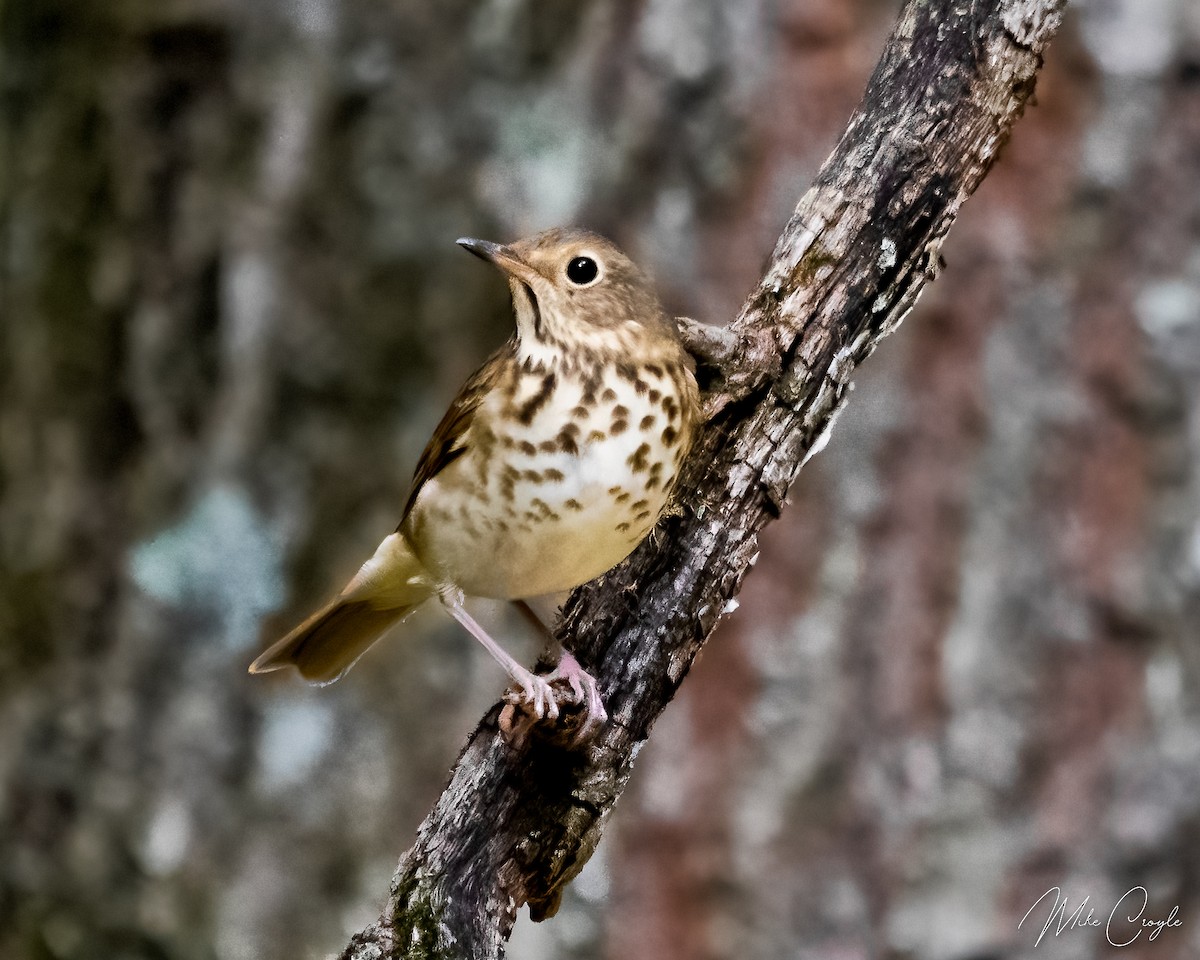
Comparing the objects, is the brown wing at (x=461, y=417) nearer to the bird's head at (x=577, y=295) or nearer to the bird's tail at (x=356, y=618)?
the bird's head at (x=577, y=295)

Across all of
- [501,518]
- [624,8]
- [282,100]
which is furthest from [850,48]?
[501,518]

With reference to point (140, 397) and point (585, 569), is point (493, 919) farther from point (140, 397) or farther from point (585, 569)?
point (140, 397)

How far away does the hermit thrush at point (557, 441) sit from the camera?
1854 mm

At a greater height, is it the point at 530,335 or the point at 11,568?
the point at 11,568

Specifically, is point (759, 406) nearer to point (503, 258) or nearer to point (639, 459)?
point (639, 459)

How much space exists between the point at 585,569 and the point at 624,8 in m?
2.10

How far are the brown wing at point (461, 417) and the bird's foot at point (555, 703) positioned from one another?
36 centimetres

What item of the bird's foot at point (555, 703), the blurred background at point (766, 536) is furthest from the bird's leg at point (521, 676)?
the blurred background at point (766, 536)

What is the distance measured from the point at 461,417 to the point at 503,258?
261 millimetres

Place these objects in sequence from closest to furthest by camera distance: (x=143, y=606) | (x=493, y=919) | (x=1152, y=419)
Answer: (x=493, y=919) < (x=1152, y=419) < (x=143, y=606)

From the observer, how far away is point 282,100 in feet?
11.8
